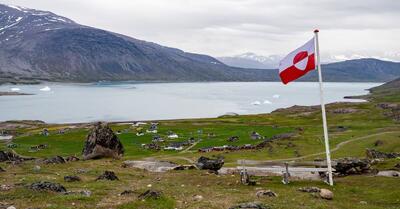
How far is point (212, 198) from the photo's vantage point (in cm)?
2261

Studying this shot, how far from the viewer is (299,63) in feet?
87.4

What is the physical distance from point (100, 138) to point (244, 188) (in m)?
26.5

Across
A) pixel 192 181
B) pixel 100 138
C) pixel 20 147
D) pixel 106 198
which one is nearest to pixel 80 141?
pixel 20 147

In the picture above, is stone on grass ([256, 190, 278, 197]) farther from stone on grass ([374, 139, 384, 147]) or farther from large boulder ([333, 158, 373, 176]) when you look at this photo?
stone on grass ([374, 139, 384, 147])

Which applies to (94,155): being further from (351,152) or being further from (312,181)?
(351,152)

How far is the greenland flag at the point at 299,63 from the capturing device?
86.3 feet

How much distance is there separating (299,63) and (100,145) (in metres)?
29.3

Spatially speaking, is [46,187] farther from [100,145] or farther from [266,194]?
[100,145]

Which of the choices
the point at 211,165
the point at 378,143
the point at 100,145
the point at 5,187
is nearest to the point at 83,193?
the point at 5,187

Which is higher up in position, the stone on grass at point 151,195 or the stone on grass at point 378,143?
the stone on grass at point 151,195

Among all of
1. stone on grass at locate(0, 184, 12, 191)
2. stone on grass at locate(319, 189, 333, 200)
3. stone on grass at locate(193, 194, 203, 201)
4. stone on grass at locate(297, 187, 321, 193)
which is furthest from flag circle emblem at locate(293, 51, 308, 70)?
stone on grass at locate(0, 184, 12, 191)

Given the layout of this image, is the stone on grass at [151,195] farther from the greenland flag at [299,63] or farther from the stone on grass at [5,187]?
the greenland flag at [299,63]

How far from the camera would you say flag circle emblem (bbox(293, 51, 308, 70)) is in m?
26.4

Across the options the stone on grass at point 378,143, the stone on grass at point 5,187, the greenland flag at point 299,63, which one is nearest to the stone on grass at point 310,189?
the greenland flag at point 299,63
